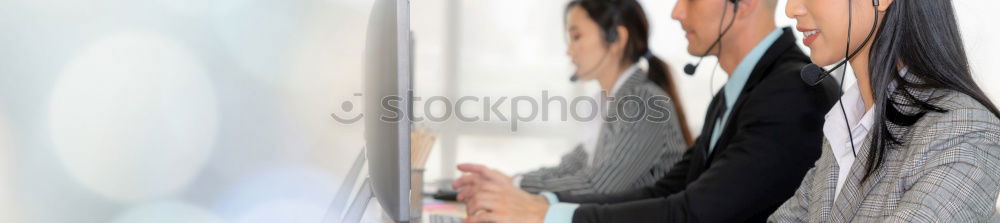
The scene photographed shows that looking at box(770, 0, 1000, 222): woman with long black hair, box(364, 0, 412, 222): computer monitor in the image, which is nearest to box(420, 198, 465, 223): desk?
box(364, 0, 412, 222): computer monitor

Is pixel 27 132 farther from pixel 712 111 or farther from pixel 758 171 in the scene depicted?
pixel 712 111

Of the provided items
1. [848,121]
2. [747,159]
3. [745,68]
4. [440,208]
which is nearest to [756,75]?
[745,68]

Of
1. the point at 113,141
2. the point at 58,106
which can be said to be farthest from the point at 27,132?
the point at 113,141

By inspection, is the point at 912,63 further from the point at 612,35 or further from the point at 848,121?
the point at 612,35

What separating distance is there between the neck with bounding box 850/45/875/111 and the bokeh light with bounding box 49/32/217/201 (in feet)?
2.63

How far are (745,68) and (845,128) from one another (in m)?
0.42

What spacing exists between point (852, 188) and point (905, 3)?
22 centimetres

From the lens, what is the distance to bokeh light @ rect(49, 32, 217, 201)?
79 centimetres

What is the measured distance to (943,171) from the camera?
841 mm

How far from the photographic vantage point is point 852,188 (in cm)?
98

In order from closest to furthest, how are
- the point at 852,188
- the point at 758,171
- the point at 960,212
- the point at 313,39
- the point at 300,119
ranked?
the point at 960,212 < the point at 852,188 < the point at 758,171 < the point at 300,119 < the point at 313,39

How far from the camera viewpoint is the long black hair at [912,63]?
36.0 inches

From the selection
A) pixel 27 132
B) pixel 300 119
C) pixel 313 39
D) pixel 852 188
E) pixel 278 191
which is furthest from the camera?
pixel 313 39

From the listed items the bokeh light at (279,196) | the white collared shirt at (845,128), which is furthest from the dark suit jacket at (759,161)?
the bokeh light at (279,196)
